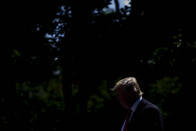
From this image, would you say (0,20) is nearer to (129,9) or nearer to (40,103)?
(129,9)

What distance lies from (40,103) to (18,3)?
16.7 feet

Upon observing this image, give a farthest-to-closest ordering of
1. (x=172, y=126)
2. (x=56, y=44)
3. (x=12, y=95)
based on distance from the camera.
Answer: (x=172, y=126), (x=12, y=95), (x=56, y=44)

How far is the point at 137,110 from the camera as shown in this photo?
307 centimetres

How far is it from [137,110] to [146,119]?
0.55ft

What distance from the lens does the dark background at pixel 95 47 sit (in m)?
5.22

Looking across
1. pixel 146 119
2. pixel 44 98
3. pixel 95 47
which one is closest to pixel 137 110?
pixel 146 119

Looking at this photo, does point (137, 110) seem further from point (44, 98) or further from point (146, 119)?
point (44, 98)

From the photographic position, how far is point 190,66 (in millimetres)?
4973

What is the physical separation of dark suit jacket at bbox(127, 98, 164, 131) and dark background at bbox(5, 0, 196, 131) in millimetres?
2121

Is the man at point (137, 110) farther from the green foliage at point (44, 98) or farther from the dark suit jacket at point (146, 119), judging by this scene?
the green foliage at point (44, 98)

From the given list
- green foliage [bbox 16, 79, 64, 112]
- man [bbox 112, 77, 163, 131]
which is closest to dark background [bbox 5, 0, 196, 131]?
green foliage [bbox 16, 79, 64, 112]

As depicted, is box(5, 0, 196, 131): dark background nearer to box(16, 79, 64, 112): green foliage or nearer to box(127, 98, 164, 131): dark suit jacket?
box(16, 79, 64, 112): green foliage

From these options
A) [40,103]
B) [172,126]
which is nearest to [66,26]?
[172,126]

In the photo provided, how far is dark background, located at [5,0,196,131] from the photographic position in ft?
17.1
